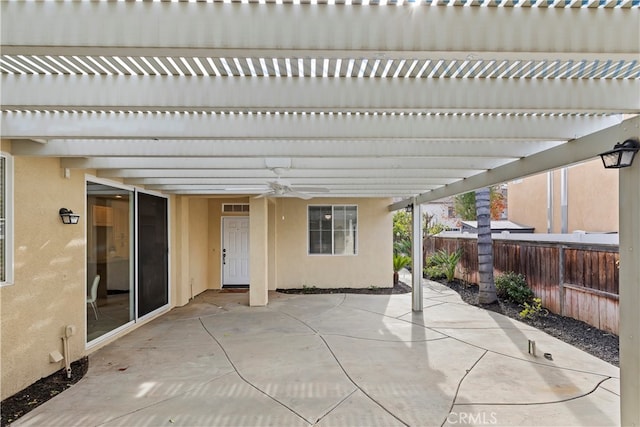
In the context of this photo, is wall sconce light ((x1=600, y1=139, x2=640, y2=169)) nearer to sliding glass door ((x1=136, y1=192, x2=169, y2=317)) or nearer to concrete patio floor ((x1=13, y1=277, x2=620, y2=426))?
concrete patio floor ((x1=13, y1=277, x2=620, y2=426))

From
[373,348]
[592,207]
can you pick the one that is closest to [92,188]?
[373,348]

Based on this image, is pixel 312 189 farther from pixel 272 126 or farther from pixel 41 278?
pixel 41 278

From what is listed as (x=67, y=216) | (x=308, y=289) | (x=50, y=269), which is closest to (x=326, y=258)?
(x=308, y=289)

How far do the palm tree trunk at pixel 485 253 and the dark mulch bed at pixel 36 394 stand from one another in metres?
7.85

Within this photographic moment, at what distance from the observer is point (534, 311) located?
7.38 metres

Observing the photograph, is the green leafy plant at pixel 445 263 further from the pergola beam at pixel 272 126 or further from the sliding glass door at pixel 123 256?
the pergola beam at pixel 272 126

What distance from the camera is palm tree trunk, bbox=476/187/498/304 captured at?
8625 mm

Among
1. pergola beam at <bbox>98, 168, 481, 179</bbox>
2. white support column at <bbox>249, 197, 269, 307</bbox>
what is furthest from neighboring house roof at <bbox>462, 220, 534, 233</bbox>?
pergola beam at <bbox>98, 168, 481, 179</bbox>

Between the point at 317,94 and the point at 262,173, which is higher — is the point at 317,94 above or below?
above

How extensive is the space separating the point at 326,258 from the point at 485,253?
14.4 feet

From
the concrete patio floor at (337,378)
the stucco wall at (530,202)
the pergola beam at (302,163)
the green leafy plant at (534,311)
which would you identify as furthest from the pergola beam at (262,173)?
the stucco wall at (530,202)

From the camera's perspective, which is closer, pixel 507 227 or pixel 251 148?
pixel 251 148

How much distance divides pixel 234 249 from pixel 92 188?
5.64 metres

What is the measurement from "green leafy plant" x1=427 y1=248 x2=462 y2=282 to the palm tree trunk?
334cm
